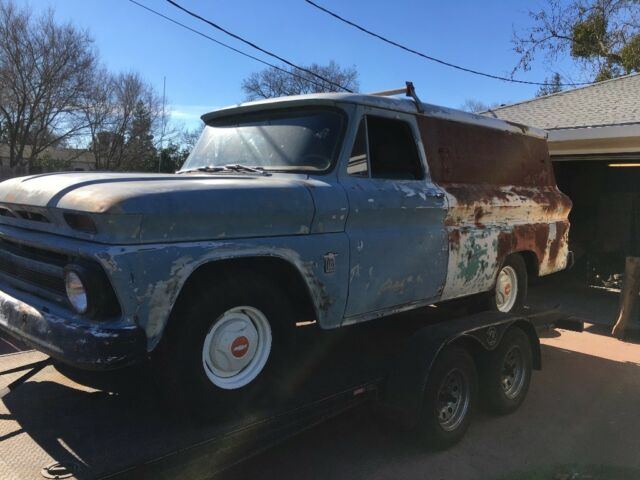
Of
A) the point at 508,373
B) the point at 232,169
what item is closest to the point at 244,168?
the point at 232,169

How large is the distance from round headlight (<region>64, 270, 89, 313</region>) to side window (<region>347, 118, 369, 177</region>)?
181cm

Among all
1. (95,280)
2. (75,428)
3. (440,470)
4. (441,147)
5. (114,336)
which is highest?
(441,147)

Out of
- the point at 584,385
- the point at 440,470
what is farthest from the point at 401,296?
the point at 584,385

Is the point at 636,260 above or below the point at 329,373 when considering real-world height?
above

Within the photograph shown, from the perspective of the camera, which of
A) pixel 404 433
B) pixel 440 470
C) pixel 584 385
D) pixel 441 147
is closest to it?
pixel 440 470

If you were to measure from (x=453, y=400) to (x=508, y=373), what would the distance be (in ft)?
2.85

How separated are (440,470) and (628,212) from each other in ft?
36.2

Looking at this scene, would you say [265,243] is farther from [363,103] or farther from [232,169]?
[363,103]

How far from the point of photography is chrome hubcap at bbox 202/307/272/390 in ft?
9.21

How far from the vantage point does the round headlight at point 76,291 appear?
254cm

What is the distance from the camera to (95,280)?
2.49m

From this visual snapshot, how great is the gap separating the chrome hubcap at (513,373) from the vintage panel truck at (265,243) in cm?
2

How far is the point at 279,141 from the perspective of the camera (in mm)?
3768

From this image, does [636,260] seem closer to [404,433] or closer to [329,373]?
[404,433]
